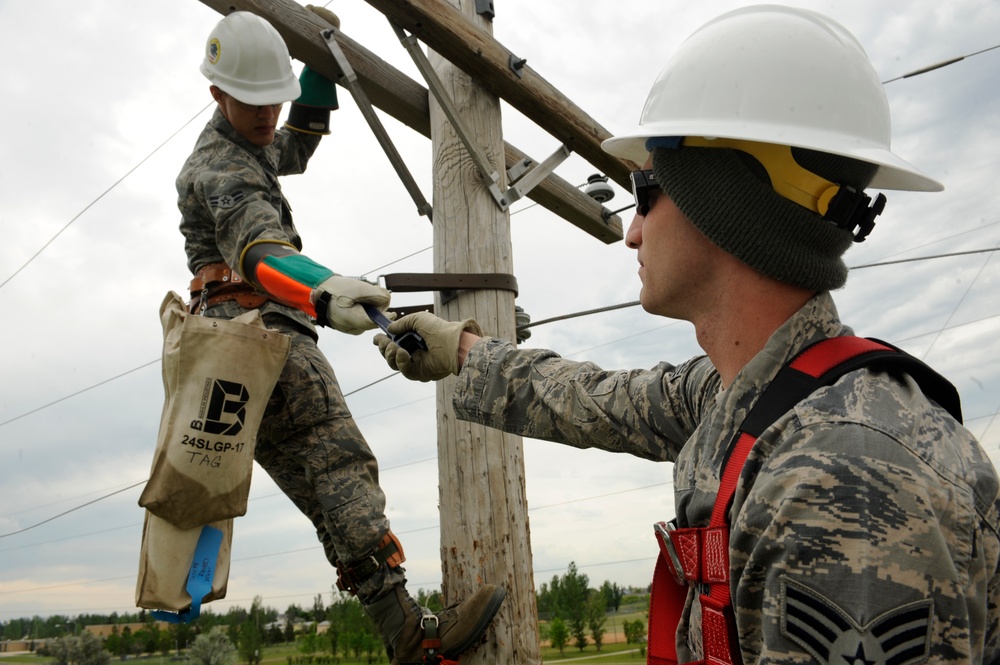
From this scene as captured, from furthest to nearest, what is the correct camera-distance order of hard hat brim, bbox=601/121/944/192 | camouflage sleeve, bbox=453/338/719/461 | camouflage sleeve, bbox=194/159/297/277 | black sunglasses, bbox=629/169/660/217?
camouflage sleeve, bbox=194/159/297/277
camouflage sleeve, bbox=453/338/719/461
black sunglasses, bbox=629/169/660/217
hard hat brim, bbox=601/121/944/192

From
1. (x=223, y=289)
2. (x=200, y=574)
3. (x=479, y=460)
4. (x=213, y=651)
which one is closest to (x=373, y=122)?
(x=223, y=289)

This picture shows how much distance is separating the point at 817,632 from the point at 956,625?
175 mm

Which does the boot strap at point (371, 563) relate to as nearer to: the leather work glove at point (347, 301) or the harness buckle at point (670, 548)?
the leather work glove at point (347, 301)

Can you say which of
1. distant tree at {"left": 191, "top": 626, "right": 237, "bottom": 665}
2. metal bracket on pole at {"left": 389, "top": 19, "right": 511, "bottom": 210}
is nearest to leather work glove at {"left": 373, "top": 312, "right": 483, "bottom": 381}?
metal bracket on pole at {"left": 389, "top": 19, "right": 511, "bottom": 210}

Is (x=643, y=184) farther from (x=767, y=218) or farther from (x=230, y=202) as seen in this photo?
(x=230, y=202)

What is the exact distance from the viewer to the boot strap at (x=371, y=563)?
3184 mm

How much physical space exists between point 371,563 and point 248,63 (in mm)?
1932

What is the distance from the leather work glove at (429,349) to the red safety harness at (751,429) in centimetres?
113

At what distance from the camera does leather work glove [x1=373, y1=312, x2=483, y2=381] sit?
2.52 m

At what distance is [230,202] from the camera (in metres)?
3.12

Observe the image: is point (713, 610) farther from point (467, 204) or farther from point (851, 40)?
point (467, 204)

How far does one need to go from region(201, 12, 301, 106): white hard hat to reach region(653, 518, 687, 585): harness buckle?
236cm

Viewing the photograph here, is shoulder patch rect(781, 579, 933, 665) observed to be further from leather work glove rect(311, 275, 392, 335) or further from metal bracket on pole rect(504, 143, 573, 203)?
metal bracket on pole rect(504, 143, 573, 203)

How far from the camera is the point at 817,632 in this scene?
1157 mm
